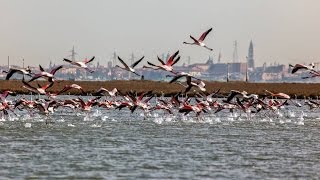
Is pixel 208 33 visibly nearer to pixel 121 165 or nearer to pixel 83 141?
pixel 83 141

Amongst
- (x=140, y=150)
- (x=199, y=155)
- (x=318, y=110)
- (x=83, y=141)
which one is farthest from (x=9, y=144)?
(x=318, y=110)

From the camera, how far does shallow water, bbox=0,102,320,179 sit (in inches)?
1095

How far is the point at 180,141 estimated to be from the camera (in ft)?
126

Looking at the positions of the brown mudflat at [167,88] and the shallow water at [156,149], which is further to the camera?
the brown mudflat at [167,88]

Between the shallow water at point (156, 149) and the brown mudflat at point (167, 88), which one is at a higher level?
the brown mudflat at point (167, 88)

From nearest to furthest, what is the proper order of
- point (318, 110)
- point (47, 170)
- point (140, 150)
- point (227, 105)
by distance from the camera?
point (47, 170), point (140, 150), point (227, 105), point (318, 110)

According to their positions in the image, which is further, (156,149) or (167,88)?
(167,88)

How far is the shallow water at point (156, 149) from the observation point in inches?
1095

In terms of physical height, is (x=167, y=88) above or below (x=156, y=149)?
above

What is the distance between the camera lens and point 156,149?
34.5 m

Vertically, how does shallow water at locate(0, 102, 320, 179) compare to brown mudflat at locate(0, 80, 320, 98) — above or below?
below

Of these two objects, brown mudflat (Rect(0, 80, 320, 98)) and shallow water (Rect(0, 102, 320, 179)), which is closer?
shallow water (Rect(0, 102, 320, 179))

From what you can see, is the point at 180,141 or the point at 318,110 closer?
the point at 180,141

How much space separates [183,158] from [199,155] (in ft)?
4.61
